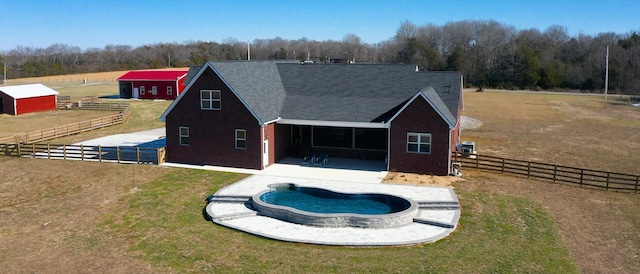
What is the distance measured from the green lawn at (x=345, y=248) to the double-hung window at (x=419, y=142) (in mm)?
5186

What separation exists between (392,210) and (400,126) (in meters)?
7.06

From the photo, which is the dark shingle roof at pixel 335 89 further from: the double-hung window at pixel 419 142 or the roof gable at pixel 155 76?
the roof gable at pixel 155 76

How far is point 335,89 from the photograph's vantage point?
31578mm

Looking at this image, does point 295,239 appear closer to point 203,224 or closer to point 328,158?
point 203,224

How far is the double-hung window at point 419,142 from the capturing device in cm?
2653

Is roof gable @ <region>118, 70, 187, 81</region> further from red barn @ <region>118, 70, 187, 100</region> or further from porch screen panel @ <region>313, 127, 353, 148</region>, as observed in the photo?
porch screen panel @ <region>313, 127, 353, 148</region>

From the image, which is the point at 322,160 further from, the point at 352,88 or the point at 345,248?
the point at 345,248

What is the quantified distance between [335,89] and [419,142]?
7258mm

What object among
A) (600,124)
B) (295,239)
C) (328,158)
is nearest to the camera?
(295,239)

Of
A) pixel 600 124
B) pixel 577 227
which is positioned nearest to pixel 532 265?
pixel 577 227

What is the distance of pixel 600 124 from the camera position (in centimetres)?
4906

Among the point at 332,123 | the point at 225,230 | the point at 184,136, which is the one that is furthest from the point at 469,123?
the point at 225,230

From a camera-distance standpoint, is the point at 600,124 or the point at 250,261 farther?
the point at 600,124

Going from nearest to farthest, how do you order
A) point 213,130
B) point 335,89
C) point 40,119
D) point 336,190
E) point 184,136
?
point 336,190 → point 213,130 → point 184,136 → point 335,89 → point 40,119
